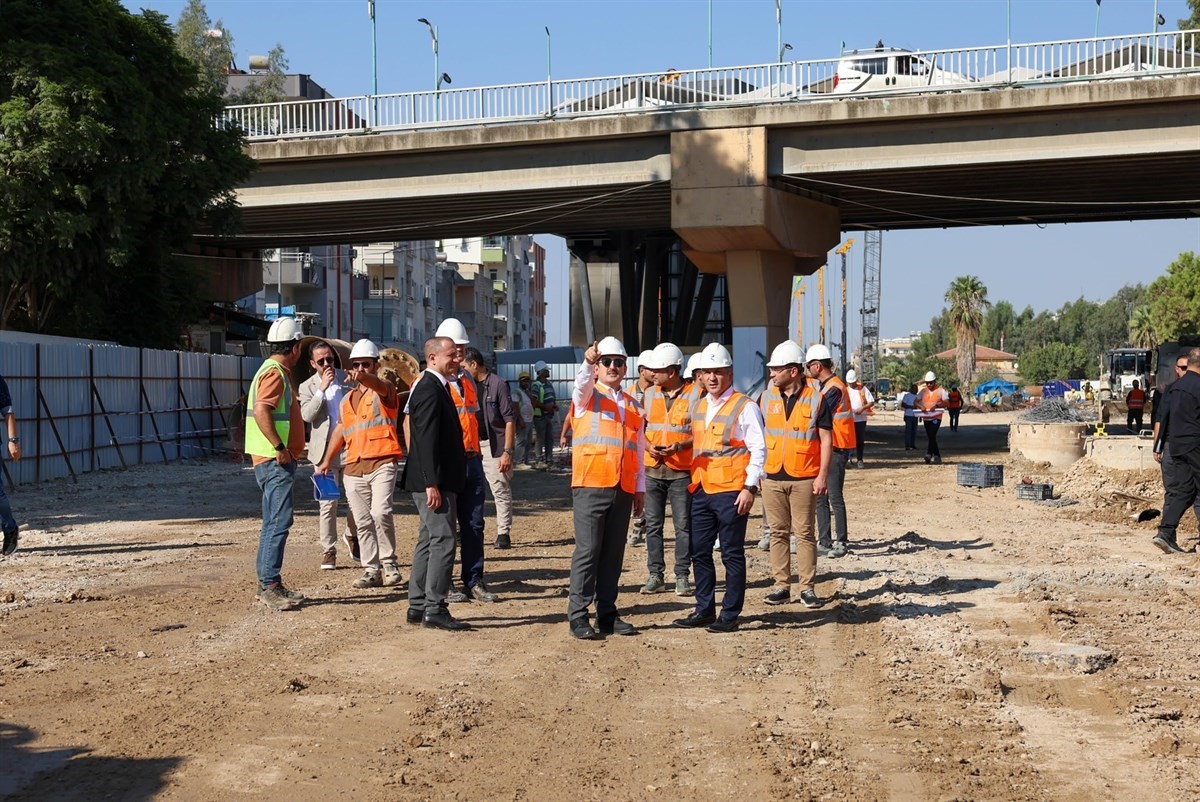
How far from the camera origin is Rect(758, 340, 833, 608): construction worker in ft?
34.3

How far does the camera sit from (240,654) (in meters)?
8.43

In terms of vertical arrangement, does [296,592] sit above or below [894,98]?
below

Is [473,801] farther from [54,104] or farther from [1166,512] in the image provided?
[54,104]

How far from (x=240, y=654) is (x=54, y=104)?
19.7 meters

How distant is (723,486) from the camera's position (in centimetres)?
940

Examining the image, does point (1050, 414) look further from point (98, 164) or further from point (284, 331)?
point (284, 331)

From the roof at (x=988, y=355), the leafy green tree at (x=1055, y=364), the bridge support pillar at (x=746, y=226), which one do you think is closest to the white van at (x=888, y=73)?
the bridge support pillar at (x=746, y=226)

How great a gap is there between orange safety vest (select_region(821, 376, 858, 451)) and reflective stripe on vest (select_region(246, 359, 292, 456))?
17.1 feet

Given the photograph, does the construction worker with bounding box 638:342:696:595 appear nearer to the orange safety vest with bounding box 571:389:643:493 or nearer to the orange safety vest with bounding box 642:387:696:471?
the orange safety vest with bounding box 642:387:696:471

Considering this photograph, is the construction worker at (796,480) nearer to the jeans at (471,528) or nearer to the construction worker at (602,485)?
the construction worker at (602,485)

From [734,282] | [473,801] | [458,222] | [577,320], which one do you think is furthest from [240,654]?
[577,320]

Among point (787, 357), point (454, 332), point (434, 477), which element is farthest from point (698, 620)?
point (454, 332)

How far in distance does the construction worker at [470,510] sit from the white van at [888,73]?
18.2 metres

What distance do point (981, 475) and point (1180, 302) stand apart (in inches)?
2513
